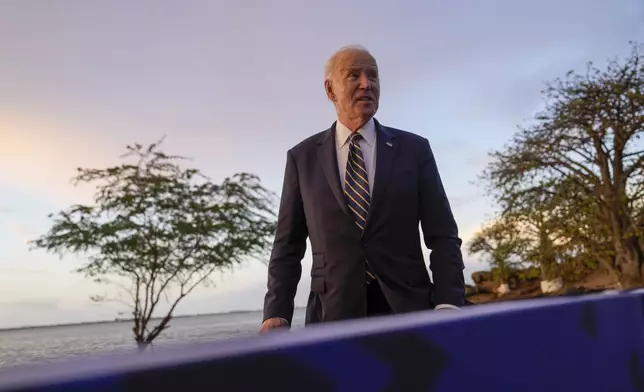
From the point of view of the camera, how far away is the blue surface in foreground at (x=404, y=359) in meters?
0.42

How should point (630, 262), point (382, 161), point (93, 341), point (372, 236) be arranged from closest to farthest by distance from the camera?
point (372, 236) < point (382, 161) < point (630, 262) < point (93, 341)

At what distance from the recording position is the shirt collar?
233cm

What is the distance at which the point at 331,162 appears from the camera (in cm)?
229

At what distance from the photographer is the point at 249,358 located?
0.47 meters

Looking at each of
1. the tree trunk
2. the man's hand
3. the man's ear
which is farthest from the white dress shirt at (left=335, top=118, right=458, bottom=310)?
the tree trunk

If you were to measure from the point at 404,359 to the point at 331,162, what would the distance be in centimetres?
170

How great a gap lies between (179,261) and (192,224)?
100cm

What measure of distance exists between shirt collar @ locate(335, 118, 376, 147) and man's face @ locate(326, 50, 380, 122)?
0.04m

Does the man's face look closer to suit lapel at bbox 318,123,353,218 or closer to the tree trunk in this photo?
suit lapel at bbox 318,123,353,218

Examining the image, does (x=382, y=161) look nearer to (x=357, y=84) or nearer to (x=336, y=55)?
(x=357, y=84)

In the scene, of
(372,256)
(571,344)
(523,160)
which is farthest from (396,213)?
(523,160)

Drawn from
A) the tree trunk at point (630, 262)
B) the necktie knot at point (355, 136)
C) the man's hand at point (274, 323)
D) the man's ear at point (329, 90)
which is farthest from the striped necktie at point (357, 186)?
the tree trunk at point (630, 262)

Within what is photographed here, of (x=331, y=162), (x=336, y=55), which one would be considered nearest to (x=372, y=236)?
(x=331, y=162)

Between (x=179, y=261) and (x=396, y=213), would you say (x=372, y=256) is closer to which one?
(x=396, y=213)
